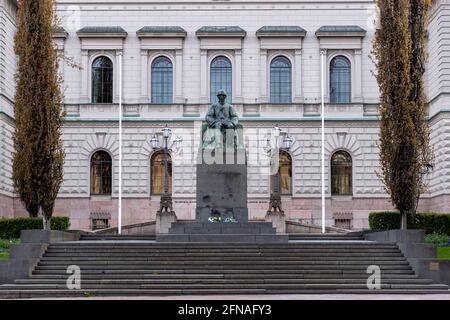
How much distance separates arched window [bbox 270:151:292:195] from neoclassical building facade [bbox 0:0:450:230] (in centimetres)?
9

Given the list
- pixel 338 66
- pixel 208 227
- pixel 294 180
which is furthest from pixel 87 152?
pixel 208 227

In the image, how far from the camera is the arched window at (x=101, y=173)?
160 feet

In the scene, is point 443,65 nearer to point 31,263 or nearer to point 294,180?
point 294,180

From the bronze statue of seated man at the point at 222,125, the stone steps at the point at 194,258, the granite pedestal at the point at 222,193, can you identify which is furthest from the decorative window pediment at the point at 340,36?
the stone steps at the point at 194,258

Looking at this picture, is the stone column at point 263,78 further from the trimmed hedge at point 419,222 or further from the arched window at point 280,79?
the trimmed hedge at point 419,222

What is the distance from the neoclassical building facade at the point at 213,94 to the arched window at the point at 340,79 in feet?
0.29

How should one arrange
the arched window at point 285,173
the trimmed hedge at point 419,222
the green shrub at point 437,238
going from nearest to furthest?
the green shrub at point 437,238, the trimmed hedge at point 419,222, the arched window at point 285,173

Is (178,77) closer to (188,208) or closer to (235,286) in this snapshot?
(188,208)

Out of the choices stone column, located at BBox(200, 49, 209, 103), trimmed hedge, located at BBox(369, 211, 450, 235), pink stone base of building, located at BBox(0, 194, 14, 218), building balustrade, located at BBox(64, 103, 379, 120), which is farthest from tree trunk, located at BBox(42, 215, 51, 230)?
stone column, located at BBox(200, 49, 209, 103)

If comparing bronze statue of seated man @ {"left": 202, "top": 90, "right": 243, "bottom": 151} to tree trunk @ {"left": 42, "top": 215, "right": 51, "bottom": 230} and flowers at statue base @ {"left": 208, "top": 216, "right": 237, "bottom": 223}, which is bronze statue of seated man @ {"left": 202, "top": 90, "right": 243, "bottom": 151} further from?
tree trunk @ {"left": 42, "top": 215, "right": 51, "bottom": 230}

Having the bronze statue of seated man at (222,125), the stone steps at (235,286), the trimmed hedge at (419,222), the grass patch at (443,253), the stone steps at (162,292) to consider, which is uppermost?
the bronze statue of seated man at (222,125)

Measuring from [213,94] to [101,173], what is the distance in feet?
28.0

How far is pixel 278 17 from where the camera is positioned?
1980 inches
